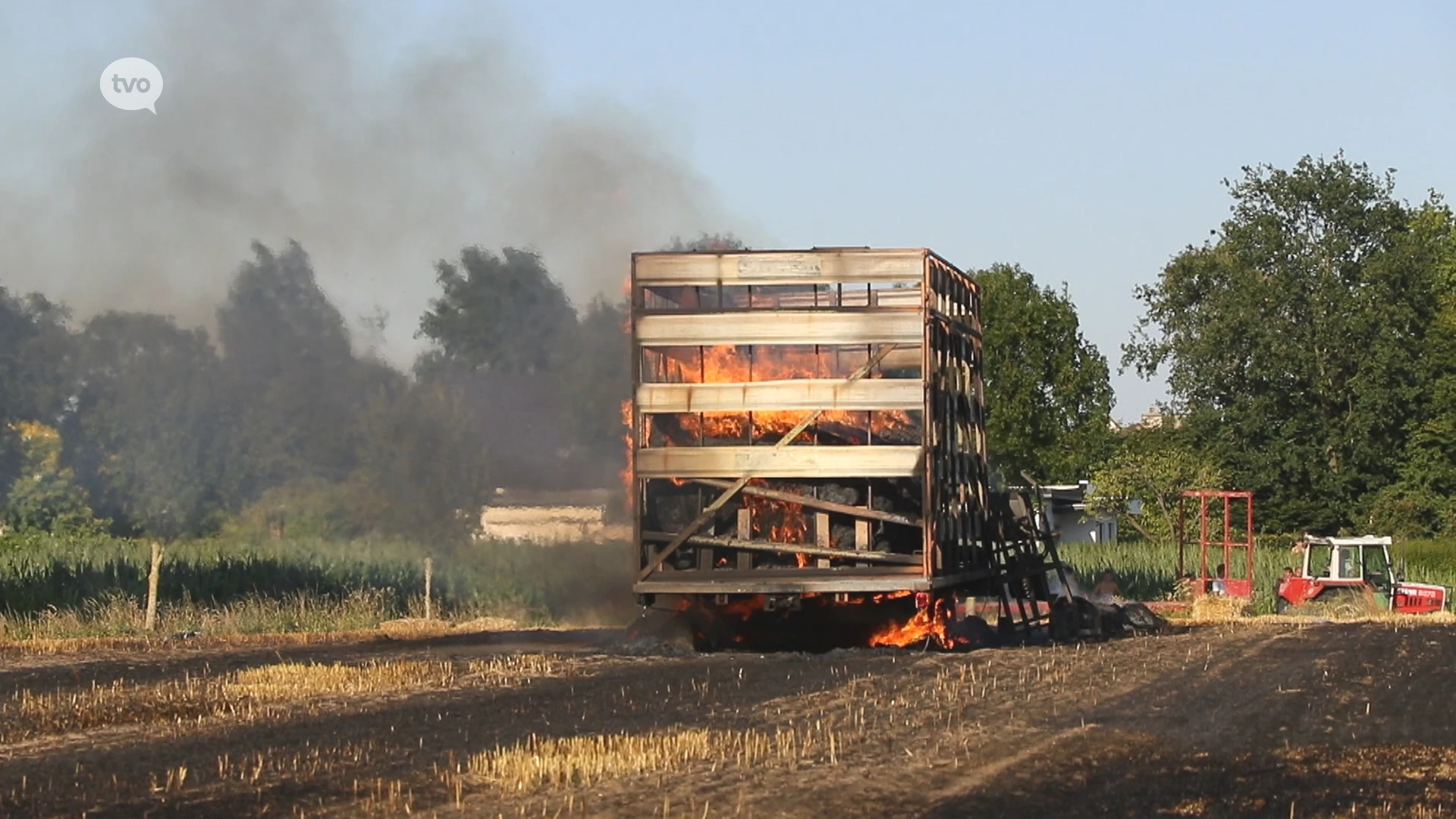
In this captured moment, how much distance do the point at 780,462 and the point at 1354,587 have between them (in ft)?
71.7

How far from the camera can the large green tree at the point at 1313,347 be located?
72.7m

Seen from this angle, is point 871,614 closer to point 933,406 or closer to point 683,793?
point 933,406

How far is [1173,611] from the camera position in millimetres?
40812

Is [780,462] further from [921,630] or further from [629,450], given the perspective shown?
[921,630]

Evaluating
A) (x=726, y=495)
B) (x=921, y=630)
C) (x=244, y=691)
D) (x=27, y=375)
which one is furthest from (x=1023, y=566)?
(x=27, y=375)

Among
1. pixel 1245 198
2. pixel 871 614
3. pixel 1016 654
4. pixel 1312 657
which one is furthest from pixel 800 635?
pixel 1245 198

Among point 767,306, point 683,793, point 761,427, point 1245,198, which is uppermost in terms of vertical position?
point 1245,198

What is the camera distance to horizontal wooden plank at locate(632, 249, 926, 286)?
2514cm

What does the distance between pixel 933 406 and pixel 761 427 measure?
220 centimetres

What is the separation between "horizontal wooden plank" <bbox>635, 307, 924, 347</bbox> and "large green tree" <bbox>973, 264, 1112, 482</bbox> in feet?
166

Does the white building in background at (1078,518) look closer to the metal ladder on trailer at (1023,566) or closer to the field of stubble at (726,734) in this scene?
the metal ladder on trailer at (1023,566)

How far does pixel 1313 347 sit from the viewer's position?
73.0 metres

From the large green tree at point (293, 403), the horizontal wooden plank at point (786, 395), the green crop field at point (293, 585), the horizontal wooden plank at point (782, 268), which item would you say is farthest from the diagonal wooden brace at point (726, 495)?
the large green tree at point (293, 403)

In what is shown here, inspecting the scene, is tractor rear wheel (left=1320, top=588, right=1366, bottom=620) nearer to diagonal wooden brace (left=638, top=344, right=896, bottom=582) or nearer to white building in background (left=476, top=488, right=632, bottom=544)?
white building in background (left=476, top=488, right=632, bottom=544)
